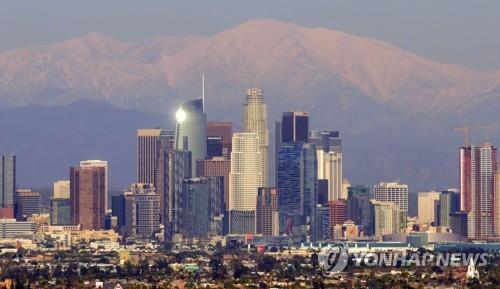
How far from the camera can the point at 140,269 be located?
14575cm

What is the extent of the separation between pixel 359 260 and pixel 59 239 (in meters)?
56.3

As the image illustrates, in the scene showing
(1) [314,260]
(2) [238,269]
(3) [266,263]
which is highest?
(1) [314,260]

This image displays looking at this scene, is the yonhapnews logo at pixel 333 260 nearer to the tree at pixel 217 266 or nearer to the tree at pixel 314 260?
the tree at pixel 314 260

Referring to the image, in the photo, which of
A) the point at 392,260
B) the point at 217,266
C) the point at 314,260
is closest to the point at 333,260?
the point at 314,260

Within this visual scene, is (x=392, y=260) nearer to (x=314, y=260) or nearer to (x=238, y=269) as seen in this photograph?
(x=238, y=269)

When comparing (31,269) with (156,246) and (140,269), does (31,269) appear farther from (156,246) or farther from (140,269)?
(156,246)

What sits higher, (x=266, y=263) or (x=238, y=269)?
(x=266, y=263)

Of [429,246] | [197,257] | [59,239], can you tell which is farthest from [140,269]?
[59,239]

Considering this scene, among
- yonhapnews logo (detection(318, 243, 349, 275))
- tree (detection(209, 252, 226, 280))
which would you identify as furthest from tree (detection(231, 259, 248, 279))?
yonhapnews logo (detection(318, 243, 349, 275))

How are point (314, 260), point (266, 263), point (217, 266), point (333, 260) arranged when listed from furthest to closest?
point (266, 263) < point (217, 266) < point (314, 260) < point (333, 260)

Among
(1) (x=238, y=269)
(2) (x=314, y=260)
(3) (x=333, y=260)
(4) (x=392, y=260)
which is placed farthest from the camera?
(2) (x=314, y=260)

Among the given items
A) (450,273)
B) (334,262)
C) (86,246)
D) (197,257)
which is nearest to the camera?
(450,273)

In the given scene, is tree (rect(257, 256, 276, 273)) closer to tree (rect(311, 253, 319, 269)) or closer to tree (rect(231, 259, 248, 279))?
tree (rect(231, 259, 248, 279))

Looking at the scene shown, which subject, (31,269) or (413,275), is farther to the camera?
(31,269)
